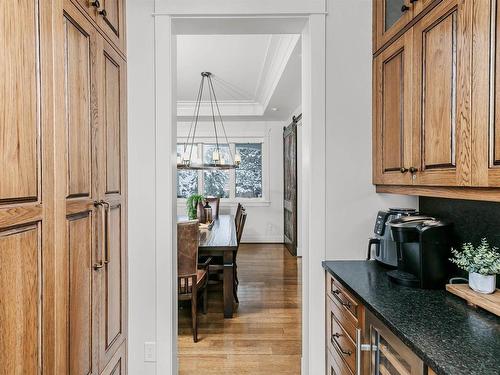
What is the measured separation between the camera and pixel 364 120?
6.73 ft

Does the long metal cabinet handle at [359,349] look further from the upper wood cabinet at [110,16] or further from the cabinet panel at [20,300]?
the upper wood cabinet at [110,16]

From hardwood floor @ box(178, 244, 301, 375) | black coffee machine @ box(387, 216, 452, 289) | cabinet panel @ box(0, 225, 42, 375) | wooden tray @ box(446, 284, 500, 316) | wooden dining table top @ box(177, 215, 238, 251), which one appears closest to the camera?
cabinet panel @ box(0, 225, 42, 375)

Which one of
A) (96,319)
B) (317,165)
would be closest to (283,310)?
(317,165)

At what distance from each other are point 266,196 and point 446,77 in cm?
616

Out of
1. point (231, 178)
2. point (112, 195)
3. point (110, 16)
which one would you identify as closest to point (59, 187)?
point (112, 195)

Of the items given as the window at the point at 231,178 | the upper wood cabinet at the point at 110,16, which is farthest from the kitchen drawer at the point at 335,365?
the window at the point at 231,178

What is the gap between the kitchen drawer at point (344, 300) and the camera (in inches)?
60.3

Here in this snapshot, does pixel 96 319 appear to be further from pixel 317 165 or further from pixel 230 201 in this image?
pixel 230 201

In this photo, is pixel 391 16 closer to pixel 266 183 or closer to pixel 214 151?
pixel 214 151

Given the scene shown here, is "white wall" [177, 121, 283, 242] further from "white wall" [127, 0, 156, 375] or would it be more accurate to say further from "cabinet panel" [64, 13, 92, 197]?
"cabinet panel" [64, 13, 92, 197]

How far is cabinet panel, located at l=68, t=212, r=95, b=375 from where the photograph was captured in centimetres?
132

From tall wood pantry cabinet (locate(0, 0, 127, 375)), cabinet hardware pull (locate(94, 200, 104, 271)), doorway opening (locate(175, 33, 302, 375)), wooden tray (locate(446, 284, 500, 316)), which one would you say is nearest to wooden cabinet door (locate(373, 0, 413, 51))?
doorway opening (locate(175, 33, 302, 375))

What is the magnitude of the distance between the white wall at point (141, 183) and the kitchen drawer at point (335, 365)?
3.34 feet

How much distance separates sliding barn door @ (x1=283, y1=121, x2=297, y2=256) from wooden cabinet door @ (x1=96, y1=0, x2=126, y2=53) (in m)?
4.36
